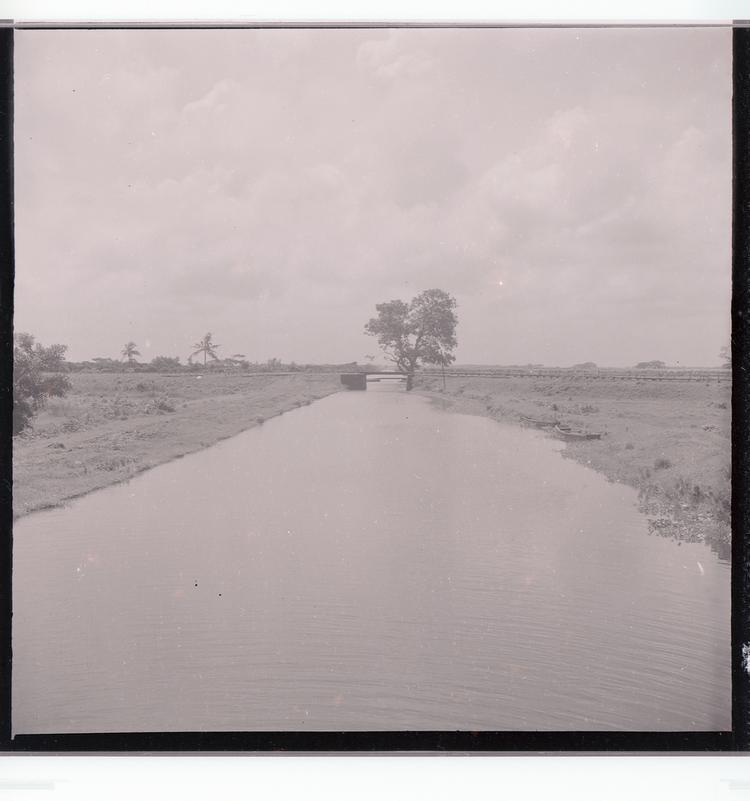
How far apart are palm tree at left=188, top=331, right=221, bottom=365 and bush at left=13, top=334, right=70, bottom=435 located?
52cm

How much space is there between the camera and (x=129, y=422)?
3.01m

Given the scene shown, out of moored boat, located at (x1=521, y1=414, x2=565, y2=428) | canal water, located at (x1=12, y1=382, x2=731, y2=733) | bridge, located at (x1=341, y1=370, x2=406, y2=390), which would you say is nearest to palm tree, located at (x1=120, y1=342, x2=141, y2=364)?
canal water, located at (x1=12, y1=382, x2=731, y2=733)

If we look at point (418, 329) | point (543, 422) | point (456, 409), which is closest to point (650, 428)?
point (543, 422)

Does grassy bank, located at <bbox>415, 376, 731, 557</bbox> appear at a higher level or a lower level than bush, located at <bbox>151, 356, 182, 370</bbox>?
lower

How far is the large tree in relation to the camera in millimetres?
2846

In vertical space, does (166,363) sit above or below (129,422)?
above

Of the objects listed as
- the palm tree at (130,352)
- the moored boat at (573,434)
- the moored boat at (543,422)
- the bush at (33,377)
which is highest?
the palm tree at (130,352)

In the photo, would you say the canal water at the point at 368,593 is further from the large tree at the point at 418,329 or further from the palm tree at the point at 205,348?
the palm tree at the point at 205,348

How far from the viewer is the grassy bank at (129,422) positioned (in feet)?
9.02

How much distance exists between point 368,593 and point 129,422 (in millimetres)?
1308

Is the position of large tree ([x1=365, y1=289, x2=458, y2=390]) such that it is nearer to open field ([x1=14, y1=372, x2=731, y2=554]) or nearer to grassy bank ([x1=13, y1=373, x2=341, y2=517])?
open field ([x1=14, y1=372, x2=731, y2=554])

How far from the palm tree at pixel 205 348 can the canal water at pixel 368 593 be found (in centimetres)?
40

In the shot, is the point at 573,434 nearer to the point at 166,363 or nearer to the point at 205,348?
the point at 205,348

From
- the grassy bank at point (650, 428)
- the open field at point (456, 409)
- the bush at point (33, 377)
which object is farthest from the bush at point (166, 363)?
the grassy bank at point (650, 428)
